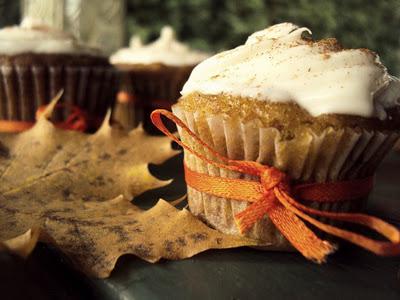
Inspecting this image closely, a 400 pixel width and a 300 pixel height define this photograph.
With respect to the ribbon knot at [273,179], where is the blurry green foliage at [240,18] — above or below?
below

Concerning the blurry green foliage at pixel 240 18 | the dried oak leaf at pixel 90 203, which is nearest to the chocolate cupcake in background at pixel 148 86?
the dried oak leaf at pixel 90 203

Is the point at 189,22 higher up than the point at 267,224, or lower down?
lower down

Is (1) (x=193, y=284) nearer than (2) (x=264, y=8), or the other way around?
(1) (x=193, y=284)

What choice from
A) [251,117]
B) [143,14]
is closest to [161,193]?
[251,117]

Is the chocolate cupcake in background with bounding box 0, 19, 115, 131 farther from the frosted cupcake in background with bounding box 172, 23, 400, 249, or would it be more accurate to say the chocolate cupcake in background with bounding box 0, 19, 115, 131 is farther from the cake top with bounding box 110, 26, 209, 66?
the frosted cupcake in background with bounding box 172, 23, 400, 249

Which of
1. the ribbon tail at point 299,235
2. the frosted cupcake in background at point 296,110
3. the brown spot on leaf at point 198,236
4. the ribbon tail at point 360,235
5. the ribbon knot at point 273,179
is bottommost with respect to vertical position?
the brown spot on leaf at point 198,236

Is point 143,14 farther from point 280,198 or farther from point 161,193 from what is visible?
point 280,198

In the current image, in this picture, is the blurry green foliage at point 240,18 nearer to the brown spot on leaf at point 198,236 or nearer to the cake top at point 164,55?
the cake top at point 164,55

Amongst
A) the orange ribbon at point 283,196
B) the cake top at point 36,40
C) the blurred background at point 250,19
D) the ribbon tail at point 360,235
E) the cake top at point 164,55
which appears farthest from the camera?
the blurred background at point 250,19

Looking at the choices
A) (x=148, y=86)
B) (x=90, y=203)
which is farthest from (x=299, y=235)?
(x=148, y=86)
